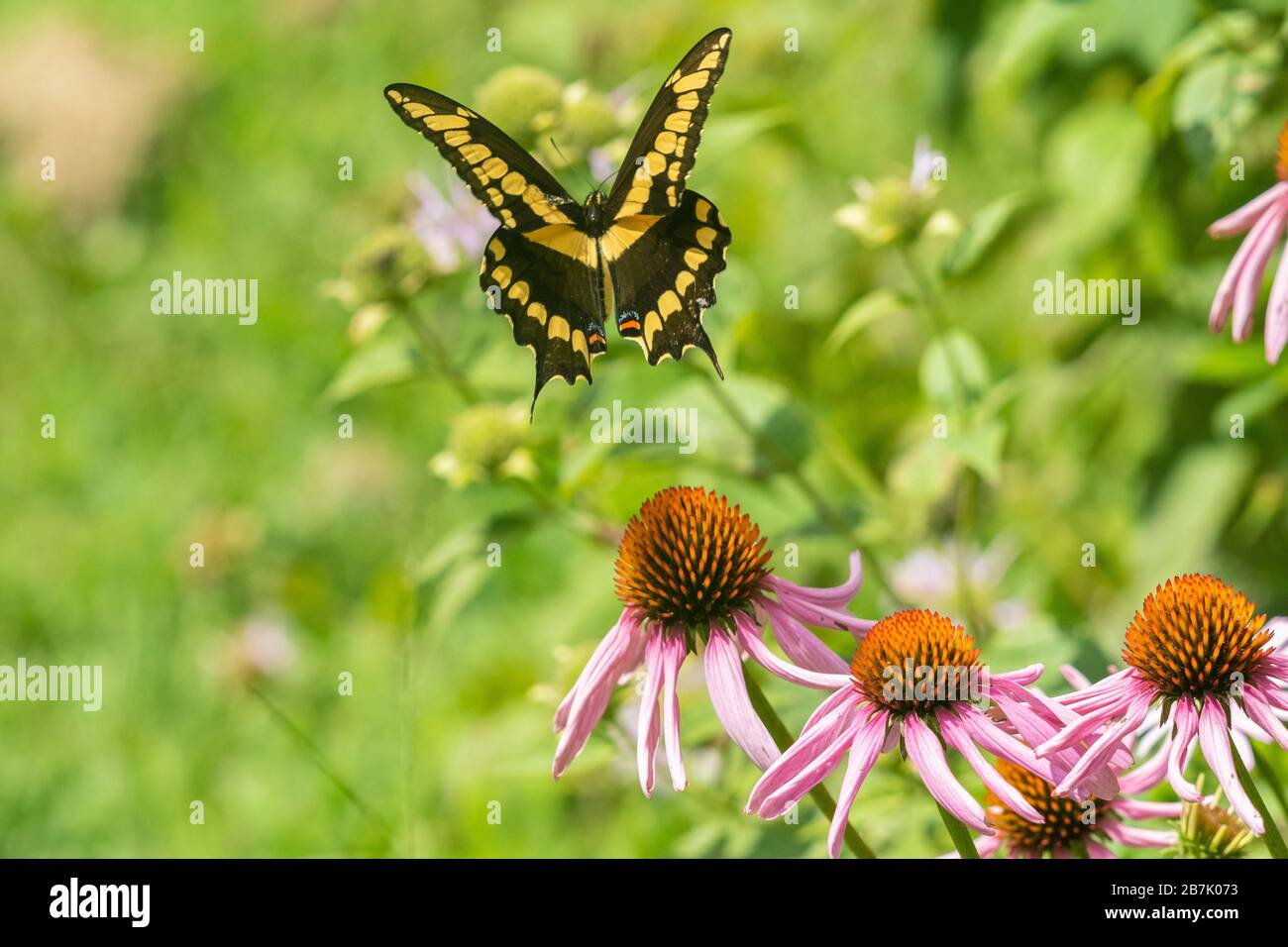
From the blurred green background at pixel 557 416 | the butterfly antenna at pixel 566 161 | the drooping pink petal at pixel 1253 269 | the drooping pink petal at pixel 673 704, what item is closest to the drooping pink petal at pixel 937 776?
the drooping pink petal at pixel 673 704

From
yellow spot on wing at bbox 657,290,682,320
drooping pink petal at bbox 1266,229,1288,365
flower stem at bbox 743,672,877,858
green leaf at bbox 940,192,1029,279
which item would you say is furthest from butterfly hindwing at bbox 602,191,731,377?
drooping pink petal at bbox 1266,229,1288,365

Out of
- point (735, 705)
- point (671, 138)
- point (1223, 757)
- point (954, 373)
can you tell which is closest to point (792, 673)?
point (735, 705)

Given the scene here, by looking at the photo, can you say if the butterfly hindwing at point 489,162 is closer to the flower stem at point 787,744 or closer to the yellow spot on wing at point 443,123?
the yellow spot on wing at point 443,123

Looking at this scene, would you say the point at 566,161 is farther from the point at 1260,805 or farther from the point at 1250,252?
the point at 1260,805

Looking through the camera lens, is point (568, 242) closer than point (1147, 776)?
No

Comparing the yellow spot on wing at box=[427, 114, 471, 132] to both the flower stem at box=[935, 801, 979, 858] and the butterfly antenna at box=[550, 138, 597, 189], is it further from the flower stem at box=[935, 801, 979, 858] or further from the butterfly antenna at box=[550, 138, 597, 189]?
the flower stem at box=[935, 801, 979, 858]
